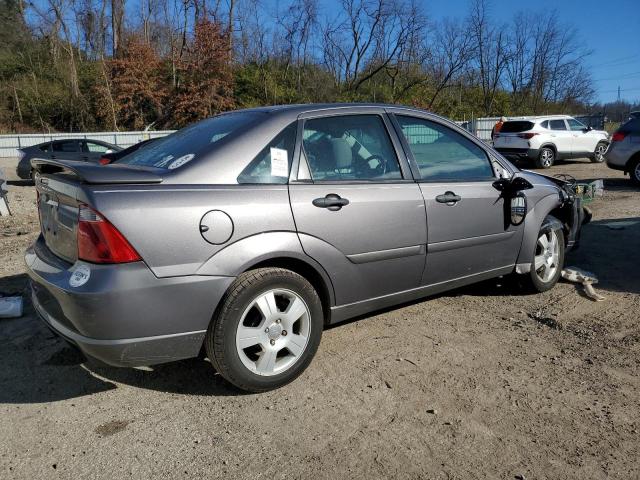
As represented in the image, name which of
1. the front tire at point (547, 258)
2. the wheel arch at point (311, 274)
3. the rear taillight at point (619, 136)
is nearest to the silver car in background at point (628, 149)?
the rear taillight at point (619, 136)

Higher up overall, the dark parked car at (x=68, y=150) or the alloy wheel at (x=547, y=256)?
the dark parked car at (x=68, y=150)

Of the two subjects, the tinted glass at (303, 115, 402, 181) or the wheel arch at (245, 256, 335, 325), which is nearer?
the wheel arch at (245, 256, 335, 325)

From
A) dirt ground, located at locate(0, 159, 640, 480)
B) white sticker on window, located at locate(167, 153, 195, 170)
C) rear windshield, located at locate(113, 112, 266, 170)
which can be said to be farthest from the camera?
rear windshield, located at locate(113, 112, 266, 170)

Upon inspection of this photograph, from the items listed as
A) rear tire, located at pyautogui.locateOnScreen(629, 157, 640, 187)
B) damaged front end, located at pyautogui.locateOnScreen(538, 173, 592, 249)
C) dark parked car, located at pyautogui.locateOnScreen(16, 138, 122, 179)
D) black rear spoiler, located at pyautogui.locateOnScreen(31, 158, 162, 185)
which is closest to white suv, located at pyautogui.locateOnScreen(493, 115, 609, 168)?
rear tire, located at pyautogui.locateOnScreen(629, 157, 640, 187)

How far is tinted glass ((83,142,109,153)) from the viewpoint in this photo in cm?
1711

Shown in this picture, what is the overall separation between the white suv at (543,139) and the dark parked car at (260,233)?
13.9 meters

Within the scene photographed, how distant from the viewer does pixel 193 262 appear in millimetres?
2701

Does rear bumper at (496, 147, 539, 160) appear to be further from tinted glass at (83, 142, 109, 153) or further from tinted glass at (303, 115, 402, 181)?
tinted glass at (303, 115, 402, 181)

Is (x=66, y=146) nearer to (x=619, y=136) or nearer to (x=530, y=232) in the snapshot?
(x=619, y=136)

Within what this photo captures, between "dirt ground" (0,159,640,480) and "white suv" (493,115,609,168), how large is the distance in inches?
546

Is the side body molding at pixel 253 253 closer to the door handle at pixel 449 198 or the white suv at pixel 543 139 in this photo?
the door handle at pixel 449 198

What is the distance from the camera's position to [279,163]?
10.2 feet

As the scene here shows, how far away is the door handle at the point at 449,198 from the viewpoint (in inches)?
148

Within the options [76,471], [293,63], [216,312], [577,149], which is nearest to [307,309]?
[216,312]
